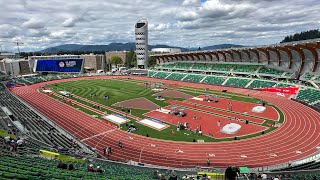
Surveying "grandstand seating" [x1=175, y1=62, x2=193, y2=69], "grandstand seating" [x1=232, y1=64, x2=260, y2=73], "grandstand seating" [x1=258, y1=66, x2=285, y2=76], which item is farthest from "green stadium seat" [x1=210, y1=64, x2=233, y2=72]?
"grandstand seating" [x1=175, y1=62, x2=193, y2=69]

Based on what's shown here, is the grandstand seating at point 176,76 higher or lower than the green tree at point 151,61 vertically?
lower

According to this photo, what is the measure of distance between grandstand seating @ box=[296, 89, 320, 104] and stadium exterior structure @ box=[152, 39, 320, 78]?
917cm

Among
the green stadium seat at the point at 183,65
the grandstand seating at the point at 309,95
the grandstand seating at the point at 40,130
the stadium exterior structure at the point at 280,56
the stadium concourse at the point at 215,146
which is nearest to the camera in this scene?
the stadium concourse at the point at 215,146

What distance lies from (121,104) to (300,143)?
31.3 meters

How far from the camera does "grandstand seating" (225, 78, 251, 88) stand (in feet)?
215

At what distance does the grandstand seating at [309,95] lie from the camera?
44934mm

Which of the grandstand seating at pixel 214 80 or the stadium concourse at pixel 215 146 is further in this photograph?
the grandstand seating at pixel 214 80

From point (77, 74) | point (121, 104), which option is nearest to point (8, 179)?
point (121, 104)

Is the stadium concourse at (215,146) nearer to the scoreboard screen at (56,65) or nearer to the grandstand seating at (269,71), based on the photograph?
the grandstand seating at (269,71)

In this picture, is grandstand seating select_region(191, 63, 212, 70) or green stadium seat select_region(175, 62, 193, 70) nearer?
grandstand seating select_region(191, 63, 212, 70)

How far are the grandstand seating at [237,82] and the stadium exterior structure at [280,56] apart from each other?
9312mm

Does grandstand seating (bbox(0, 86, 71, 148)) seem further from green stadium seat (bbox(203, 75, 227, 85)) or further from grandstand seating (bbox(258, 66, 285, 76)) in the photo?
grandstand seating (bbox(258, 66, 285, 76))

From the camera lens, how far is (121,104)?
48.2 meters

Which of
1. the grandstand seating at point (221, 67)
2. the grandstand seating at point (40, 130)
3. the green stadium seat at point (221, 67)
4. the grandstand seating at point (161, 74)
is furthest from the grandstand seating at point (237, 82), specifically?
the grandstand seating at point (40, 130)
